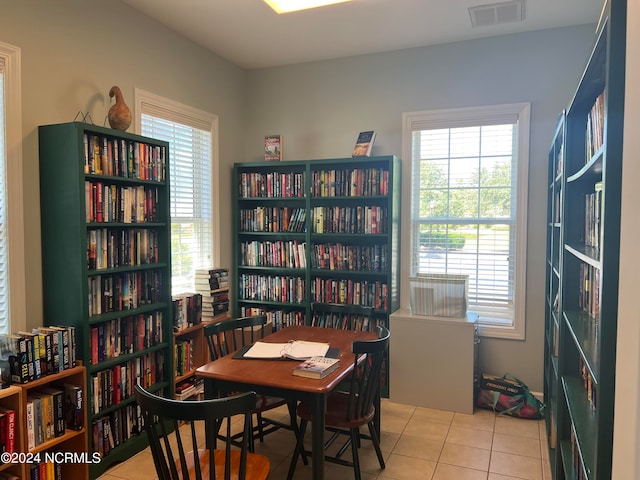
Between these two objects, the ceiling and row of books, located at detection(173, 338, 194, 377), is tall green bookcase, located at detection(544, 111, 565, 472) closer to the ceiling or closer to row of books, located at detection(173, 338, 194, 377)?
the ceiling

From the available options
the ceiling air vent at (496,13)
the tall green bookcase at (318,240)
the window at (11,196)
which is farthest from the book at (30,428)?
the ceiling air vent at (496,13)

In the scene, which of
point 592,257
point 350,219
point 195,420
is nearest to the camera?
point 592,257

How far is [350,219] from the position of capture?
4008 mm

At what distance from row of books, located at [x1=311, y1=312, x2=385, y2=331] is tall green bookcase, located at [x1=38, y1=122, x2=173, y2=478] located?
145 centimetres

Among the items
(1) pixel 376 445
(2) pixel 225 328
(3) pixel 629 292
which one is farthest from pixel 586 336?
(2) pixel 225 328

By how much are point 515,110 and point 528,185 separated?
62cm

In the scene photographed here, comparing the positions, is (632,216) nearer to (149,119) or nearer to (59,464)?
(59,464)

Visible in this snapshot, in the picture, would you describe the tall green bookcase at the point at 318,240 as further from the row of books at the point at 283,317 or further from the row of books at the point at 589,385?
the row of books at the point at 589,385

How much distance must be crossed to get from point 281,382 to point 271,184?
2446mm

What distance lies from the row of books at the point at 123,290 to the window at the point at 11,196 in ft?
1.19

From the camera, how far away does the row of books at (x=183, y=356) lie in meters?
3.34

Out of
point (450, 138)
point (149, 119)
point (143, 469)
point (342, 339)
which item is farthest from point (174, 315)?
point (450, 138)

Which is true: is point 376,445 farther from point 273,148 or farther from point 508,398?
point 273,148

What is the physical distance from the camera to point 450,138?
3910mm
